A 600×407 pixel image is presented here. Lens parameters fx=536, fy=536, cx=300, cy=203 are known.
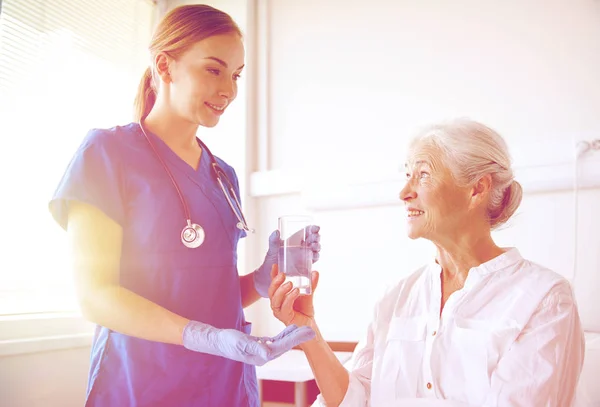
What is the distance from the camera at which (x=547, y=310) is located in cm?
132

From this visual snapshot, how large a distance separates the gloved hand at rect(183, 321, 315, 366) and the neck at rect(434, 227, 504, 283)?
0.60 m

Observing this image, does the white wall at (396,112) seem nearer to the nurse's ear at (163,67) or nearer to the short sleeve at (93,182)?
the nurse's ear at (163,67)

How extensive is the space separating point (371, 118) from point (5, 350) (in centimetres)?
190

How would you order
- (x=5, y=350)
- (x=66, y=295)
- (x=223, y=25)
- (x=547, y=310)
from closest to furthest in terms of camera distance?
(x=547, y=310)
(x=223, y=25)
(x=5, y=350)
(x=66, y=295)

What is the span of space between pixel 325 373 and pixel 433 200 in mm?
571

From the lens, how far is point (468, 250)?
1.53 m

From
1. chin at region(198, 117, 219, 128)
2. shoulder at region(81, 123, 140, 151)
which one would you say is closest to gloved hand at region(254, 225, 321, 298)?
chin at region(198, 117, 219, 128)

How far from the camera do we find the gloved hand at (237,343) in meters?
1.08

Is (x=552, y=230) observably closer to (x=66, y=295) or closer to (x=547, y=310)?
(x=547, y=310)

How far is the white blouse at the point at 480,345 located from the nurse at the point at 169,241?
0.35 metres

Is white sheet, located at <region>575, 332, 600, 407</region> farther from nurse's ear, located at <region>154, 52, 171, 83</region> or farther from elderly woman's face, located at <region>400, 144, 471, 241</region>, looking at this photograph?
nurse's ear, located at <region>154, 52, 171, 83</region>

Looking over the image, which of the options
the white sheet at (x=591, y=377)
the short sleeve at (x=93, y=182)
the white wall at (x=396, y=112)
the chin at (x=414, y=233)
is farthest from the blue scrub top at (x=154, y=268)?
the white wall at (x=396, y=112)

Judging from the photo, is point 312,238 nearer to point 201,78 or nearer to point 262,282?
point 262,282

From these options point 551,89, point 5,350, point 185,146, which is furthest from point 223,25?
point 551,89
